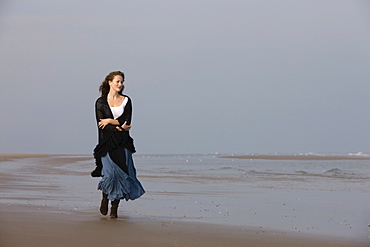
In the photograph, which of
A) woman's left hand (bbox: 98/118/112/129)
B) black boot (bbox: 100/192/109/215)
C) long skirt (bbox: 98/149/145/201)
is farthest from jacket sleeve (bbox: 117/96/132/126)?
black boot (bbox: 100/192/109/215)

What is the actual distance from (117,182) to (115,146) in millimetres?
471

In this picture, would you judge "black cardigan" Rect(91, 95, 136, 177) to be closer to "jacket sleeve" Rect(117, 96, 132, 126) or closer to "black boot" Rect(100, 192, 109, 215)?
"jacket sleeve" Rect(117, 96, 132, 126)

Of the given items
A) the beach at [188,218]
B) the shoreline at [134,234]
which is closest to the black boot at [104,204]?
the beach at [188,218]

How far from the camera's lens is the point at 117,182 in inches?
307

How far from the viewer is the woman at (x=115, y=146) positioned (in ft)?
25.6

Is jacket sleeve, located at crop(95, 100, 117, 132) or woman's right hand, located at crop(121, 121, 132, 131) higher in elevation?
jacket sleeve, located at crop(95, 100, 117, 132)

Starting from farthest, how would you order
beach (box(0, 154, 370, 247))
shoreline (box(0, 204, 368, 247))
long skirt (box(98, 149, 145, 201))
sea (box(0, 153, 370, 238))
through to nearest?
long skirt (box(98, 149, 145, 201)), sea (box(0, 153, 370, 238)), beach (box(0, 154, 370, 247)), shoreline (box(0, 204, 368, 247))

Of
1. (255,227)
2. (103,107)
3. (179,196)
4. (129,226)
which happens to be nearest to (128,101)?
(103,107)

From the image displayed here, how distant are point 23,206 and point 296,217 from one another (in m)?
3.82

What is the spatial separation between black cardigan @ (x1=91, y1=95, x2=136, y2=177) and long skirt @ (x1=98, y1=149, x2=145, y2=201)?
6cm

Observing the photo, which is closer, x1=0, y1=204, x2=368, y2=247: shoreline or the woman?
x1=0, y1=204, x2=368, y2=247: shoreline

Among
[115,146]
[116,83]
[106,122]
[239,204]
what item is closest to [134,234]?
[115,146]

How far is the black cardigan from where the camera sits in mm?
7840

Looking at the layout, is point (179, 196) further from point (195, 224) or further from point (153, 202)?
point (195, 224)
